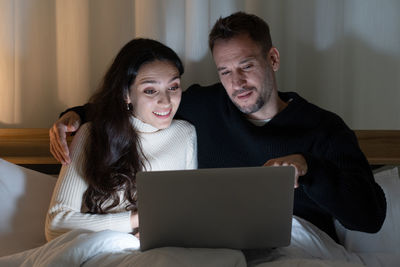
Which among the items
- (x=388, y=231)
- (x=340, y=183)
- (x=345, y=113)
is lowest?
(x=388, y=231)

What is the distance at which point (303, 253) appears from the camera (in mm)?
1241

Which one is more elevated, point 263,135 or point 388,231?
point 263,135

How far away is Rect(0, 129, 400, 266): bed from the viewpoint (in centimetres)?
104

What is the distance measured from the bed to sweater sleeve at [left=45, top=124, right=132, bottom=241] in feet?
0.32

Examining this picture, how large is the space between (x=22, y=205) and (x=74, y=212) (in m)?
0.32

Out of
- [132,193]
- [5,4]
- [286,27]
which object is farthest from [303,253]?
[5,4]

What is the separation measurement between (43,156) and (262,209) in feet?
3.56

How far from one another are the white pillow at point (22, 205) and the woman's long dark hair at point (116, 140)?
23cm

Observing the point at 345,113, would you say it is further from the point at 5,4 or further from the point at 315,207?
the point at 5,4

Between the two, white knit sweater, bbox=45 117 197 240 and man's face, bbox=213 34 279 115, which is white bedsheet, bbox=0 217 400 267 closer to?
white knit sweater, bbox=45 117 197 240

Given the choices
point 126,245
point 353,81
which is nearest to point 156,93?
point 126,245

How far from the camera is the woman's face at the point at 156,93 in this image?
1.50m

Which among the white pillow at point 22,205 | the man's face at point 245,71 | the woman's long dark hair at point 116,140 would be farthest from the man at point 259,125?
the white pillow at point 22,205

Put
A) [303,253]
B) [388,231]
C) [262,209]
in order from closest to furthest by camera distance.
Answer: [262,209], [303,253], [388,231]
